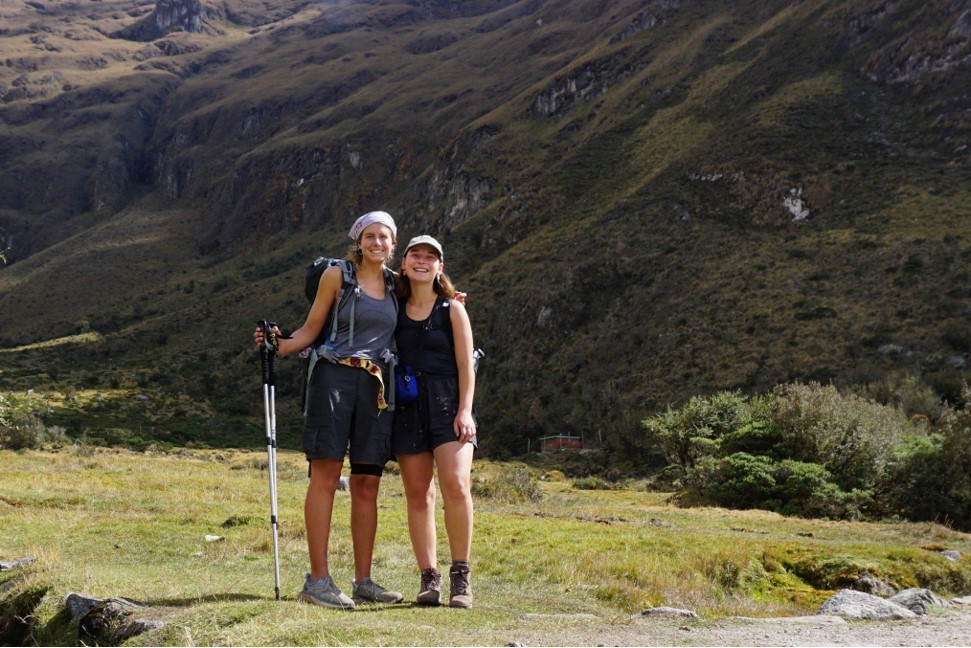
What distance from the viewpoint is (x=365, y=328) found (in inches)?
228

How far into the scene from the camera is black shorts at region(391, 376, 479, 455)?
5746 millimetres

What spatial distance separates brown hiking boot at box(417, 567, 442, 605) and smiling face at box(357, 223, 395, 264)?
235cm

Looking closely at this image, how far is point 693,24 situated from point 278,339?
9743cm

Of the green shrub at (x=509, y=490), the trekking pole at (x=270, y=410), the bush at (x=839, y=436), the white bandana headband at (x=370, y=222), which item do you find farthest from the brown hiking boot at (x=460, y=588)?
the bush at (x=839, y=436)

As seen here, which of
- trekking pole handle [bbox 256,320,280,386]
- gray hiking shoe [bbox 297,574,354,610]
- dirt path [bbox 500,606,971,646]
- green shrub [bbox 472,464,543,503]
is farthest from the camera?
green shrub [bbox 472,464,543,503]

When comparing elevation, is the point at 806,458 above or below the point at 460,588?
below

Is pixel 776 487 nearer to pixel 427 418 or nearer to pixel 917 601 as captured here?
pixel 917 601

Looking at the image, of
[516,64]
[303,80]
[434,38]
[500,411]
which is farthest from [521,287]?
[434,38]

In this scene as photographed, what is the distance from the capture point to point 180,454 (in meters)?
40.5

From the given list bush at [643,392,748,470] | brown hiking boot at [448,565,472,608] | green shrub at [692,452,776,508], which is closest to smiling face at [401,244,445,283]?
brown hiking boot at [448,565,472,608]

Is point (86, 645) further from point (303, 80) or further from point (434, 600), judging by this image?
point (303, 80)

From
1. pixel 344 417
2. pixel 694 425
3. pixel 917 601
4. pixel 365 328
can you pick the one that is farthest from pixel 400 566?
pixel 694 425

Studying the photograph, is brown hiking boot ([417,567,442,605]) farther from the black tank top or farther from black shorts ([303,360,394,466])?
the black tank top

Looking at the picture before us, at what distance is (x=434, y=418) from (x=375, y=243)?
1403 millimetres
